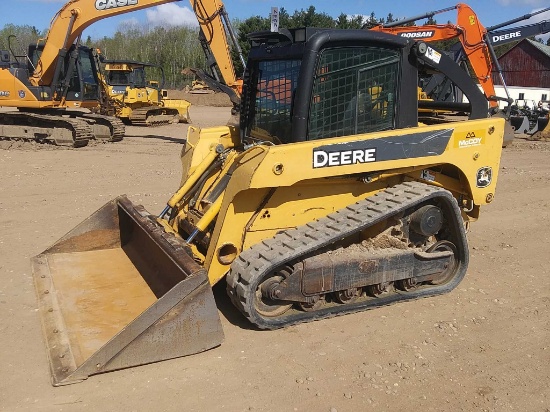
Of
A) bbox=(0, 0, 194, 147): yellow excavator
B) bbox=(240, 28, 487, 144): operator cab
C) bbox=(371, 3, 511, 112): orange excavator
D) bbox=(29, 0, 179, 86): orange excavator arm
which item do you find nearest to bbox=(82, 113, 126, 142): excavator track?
bbox=(0, 0, 194, 147): yellow excavator

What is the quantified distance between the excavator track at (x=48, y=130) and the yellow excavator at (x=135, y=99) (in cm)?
467

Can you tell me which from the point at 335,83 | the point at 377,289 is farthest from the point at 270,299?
the point at 335,83

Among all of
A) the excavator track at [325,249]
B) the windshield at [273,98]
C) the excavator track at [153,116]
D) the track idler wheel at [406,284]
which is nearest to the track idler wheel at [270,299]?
the excavator track at [325,249]

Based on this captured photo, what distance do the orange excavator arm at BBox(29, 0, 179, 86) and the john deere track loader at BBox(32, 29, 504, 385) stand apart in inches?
353

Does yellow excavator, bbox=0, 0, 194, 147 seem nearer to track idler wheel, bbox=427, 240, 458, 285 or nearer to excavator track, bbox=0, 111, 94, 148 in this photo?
excavator track, bbox=0, 111, 94, 148

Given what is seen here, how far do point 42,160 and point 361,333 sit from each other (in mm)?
9027

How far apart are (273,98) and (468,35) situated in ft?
36.2

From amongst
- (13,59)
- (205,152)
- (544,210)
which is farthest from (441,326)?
(13,59)

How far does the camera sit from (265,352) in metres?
3.81

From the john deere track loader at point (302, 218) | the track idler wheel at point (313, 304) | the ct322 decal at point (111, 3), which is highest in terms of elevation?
the ct322 decal at point (111, 3)

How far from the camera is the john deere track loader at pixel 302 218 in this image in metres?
3.81

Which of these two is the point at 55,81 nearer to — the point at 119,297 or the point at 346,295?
the point at 119,297

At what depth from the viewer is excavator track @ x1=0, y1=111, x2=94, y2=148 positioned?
503 inches

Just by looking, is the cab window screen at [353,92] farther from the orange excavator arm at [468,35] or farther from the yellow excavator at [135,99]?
the yellow excavator at [135,99]
